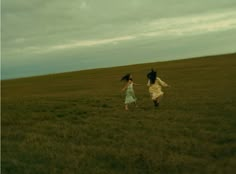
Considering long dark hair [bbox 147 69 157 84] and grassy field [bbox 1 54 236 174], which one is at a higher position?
long dark hair [bbox 147 69 157 84]

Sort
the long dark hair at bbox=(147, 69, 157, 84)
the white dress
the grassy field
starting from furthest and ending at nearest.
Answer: the long dark hair at bbox=(147, 69, 157, 84), the white dress, the grassy field

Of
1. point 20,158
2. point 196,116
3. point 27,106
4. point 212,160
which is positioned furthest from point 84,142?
point 27,106

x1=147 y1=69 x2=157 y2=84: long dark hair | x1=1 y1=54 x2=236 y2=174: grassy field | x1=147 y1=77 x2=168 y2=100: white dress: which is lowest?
x1=1 y1=54 x2=236 y2=174: grassy field

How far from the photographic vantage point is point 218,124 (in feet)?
46.7

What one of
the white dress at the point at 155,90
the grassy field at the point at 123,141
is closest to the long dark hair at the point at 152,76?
the white dress at the point at 155,90

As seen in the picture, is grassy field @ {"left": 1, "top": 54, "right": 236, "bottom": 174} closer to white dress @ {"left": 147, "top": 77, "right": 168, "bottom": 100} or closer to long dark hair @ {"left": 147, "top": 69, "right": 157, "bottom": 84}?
white dress @ {"left": 147, "top": 77, "right": 168, "bottom": 100}

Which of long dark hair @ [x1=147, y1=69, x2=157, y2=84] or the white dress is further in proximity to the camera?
long dark hair @ [x1=147, y1=69, x2=157, y2=84]

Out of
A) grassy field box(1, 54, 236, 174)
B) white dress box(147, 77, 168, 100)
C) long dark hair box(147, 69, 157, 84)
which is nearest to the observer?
grassy field box(1, 54, 236, 174)

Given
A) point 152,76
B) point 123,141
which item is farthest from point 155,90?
point 123,141

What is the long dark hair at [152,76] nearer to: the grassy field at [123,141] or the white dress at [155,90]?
the white dress at [155,90]

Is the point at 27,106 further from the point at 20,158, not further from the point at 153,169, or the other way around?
the point at 153,169

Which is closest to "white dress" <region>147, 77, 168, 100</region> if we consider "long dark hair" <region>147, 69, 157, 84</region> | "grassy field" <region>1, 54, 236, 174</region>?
"long dark hair" <region>147, 69, 157, 84</region>

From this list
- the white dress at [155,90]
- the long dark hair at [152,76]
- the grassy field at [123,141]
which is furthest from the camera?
the long dark hair at [152,76]

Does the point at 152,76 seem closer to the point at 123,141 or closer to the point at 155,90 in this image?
the point at 155,90
